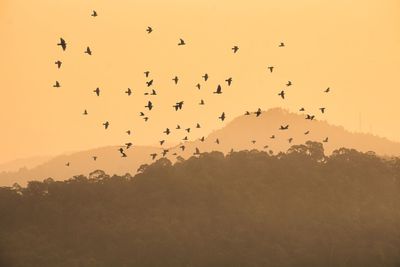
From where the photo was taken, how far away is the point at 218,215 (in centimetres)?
9538

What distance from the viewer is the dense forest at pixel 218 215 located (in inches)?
3462

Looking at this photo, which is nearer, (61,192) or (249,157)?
(61,192)

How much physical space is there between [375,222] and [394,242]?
4.49m

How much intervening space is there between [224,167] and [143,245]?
55.1 feet

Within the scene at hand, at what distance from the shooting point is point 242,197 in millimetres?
97875

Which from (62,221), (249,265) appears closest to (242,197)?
(249,265)

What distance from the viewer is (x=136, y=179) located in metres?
98.2

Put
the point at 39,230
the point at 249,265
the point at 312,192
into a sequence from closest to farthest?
1. the point at 249,265
2. the point at 39,230
3. the point at 312,192

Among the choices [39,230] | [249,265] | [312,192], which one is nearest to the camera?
[249,265]

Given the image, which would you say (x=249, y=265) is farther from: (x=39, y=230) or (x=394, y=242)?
(x=39, y=230)

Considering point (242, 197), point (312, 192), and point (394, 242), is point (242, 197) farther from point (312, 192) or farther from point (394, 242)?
point (394, 242)

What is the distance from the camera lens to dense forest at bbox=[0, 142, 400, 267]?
87.9 meters

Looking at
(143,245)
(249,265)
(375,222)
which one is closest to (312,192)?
(375,222)

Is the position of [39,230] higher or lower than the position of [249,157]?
lower
